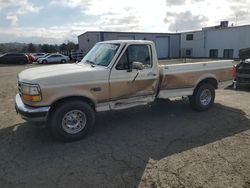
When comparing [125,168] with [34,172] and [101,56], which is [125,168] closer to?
[34,172]

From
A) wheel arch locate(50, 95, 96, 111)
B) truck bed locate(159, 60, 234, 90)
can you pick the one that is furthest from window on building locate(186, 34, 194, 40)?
wheel arch locate(50, 95, 96, 111)

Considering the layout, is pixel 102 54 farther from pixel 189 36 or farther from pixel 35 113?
pixel 189 36

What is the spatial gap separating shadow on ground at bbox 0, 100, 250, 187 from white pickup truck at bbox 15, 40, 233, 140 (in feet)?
1.80

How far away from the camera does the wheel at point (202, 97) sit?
24.4 feet

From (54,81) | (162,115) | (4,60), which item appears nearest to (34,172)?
(54,81)

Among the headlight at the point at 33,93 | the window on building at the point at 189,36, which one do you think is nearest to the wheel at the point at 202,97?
the headlight at the point at 33,93

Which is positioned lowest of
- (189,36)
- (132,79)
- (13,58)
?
(13,58)

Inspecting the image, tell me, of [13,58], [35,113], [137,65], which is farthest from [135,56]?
[13,58]

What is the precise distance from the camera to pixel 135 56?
6.21 meters

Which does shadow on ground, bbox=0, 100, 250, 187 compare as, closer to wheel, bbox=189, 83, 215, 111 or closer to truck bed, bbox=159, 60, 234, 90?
wheel, bbox=189, 83, 215, 111

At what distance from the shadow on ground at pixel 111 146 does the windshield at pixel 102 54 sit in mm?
1635

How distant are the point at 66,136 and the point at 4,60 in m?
35.7

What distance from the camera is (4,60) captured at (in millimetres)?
36781

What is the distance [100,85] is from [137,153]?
172cm
